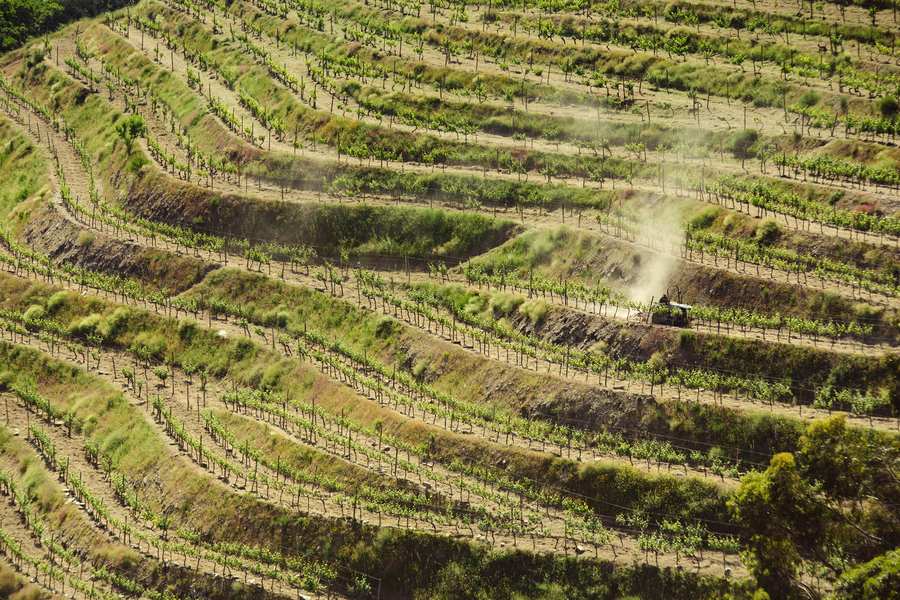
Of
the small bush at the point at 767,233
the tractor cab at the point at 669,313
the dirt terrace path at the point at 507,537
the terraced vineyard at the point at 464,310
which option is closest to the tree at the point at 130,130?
the terraced vineyard at the point at 464,310

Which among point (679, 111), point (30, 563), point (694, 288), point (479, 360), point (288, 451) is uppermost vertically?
point (679, 111)

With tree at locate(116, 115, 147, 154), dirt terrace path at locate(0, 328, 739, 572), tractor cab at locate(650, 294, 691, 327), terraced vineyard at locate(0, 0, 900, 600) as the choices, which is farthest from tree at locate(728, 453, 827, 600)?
tree at locate(116, 115, 147, 154)

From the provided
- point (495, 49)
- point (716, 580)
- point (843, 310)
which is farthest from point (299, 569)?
point (495, 49)

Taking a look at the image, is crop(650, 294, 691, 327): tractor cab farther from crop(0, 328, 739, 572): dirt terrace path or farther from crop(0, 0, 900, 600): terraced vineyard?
crop(0, 328, 739, 572): dirt terrace path

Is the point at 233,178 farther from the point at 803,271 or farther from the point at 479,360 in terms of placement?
the point at 803,271

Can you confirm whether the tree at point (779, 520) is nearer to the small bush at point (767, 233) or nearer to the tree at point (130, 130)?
the small bush at point (767, 233)

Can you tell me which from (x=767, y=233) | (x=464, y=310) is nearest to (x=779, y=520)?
A: (x=767, y=233)
